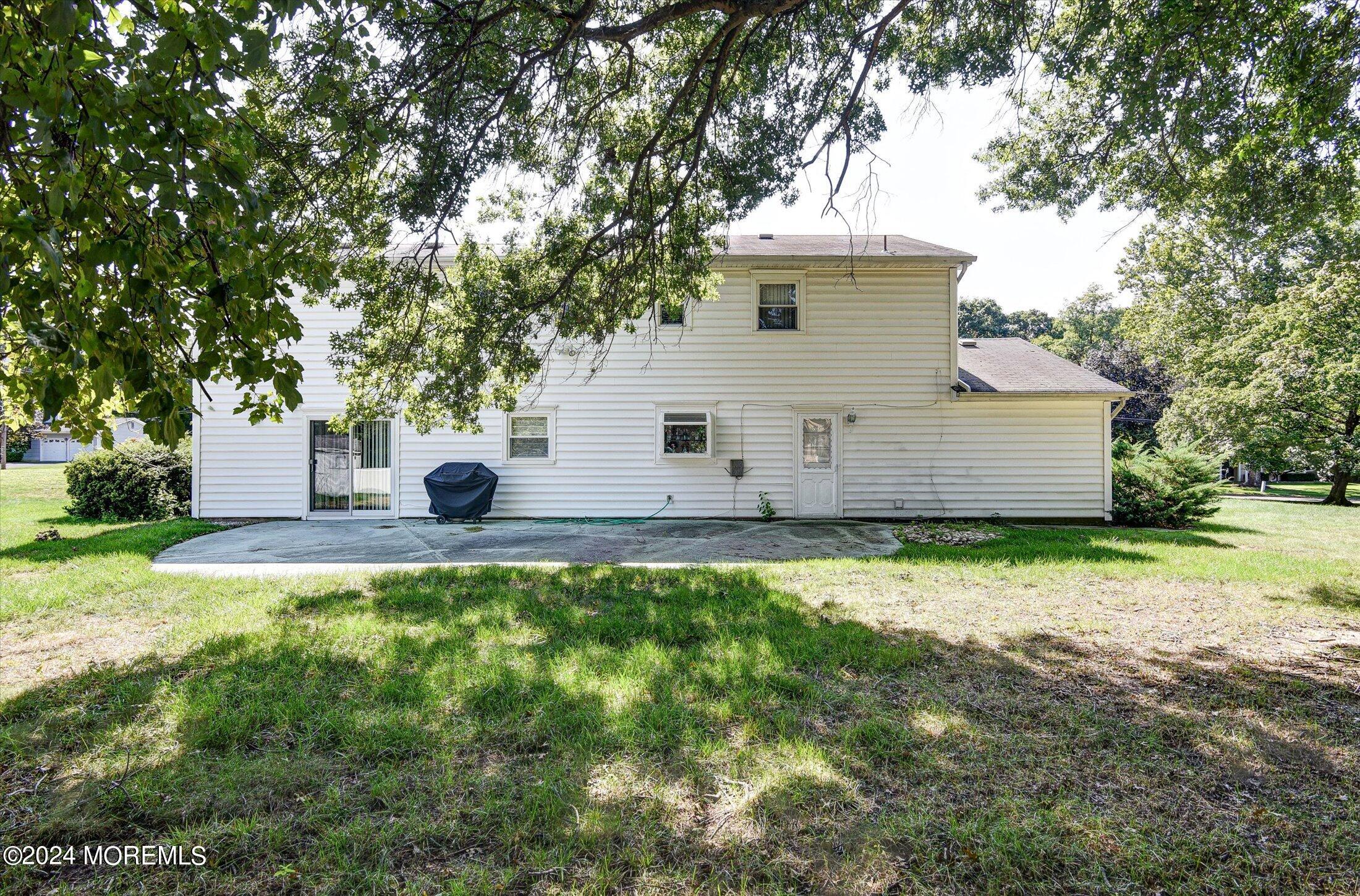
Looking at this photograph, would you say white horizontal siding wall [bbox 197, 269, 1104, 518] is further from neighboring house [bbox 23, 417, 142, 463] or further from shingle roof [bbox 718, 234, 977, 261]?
neighboring house [bbox 23, 417, 142, 463]

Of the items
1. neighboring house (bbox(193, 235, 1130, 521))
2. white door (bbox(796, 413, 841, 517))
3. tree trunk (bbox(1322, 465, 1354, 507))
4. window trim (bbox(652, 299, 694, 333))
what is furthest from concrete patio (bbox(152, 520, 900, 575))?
tree trunk (bbox(1322, 465, 1354, 507))

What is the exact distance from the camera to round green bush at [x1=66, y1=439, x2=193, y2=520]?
10938 millimetres

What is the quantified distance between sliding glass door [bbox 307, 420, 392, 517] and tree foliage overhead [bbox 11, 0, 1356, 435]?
4264 mm

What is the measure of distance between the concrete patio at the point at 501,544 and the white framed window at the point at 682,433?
4.36 feet

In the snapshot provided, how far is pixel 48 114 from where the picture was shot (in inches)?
61.6

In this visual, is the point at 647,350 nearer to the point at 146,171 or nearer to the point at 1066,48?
the point at 1066,48

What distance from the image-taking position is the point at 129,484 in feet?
36.6

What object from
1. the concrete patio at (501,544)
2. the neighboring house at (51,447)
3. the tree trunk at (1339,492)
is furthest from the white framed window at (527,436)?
the neighboring house at (51,447)

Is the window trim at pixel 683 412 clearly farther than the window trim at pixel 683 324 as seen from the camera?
Yes

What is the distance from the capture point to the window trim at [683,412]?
11.6 meters

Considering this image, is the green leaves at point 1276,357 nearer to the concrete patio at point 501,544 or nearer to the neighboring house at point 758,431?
the neighboring house at point 758,431

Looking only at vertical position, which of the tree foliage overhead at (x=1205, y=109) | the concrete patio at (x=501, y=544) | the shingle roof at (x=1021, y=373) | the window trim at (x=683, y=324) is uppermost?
the tree foliage overhead at (x=1205, y=109)

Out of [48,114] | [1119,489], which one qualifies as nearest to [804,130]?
[48,114]

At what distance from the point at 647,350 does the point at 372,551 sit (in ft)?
19.8
